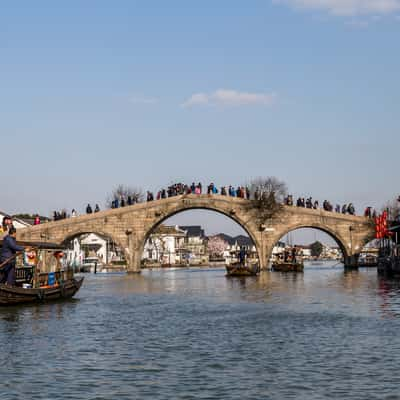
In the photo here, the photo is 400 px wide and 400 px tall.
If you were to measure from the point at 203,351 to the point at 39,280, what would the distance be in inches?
611

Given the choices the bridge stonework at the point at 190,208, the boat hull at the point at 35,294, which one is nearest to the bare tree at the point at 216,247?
the bridge stonework at the point at 190,208

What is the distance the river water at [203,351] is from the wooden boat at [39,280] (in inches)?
25.8

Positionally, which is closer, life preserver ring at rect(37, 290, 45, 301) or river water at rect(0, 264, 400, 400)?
river water at rect(0, 264, 400, 400)

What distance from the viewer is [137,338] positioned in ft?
64.4

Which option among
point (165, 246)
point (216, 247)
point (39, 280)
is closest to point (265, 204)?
point (39, 280)

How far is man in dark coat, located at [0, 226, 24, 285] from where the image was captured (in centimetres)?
2748

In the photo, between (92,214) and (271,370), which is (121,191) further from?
(271,370)

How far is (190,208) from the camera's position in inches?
2554

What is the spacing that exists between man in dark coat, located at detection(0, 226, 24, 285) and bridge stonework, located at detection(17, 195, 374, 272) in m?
36.8

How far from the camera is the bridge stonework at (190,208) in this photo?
213 ft

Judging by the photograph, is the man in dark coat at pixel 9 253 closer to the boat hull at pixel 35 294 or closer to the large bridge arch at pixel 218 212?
the boat hull at pixel 35 294

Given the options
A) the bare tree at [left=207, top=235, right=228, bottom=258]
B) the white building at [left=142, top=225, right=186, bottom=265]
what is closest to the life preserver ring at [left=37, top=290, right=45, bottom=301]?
the white building at [left=142, top=225, right=186, bottom=265]

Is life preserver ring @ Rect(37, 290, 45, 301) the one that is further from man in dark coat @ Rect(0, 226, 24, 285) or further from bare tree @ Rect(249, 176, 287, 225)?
bare tree @ Rect(249, 176, 287, 225)

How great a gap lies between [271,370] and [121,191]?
89.1 m
